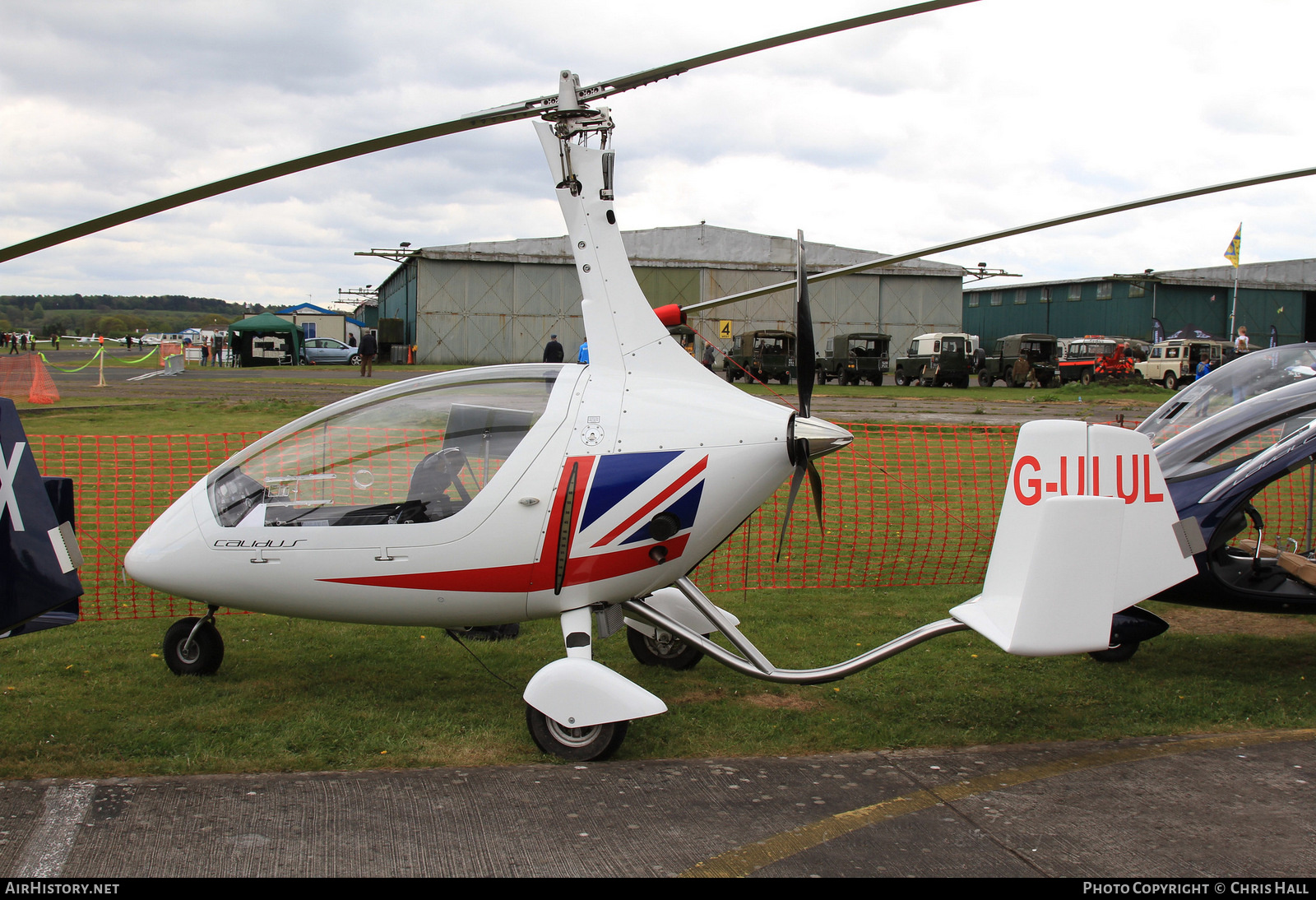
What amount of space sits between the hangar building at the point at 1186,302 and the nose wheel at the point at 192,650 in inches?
2218

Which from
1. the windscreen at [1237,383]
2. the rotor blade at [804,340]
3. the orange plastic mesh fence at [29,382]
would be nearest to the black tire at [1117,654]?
the windscreen at [1237,383]

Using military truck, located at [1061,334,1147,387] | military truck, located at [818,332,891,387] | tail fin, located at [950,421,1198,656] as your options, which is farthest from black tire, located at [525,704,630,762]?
military truck, located at [1061,334,1147,387]

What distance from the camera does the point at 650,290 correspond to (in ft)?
147

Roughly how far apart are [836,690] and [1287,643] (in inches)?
123

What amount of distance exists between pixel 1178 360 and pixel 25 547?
37.5m

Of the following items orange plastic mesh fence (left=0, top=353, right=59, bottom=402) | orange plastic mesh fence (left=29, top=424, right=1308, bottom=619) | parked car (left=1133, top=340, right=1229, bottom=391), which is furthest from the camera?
parked car (left=1133, top=340, right=1229, bottom=391)

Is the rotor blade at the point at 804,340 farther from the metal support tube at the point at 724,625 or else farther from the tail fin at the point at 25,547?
the tail fin at the point at 25,547

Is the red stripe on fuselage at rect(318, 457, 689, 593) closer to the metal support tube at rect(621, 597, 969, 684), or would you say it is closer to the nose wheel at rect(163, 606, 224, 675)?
the metal support tube at rect(621, 597, 969, 684)

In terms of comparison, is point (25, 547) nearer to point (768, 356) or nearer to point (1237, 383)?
point (1237, 383)

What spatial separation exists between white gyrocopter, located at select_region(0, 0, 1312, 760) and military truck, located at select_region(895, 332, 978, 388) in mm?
30622

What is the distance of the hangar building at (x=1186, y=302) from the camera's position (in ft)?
171

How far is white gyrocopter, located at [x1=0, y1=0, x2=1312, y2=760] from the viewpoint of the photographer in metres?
4.05

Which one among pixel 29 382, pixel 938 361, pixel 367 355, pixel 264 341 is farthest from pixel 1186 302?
pixel 29 382

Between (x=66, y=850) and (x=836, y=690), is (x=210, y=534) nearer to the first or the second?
(x=66, y=850)
